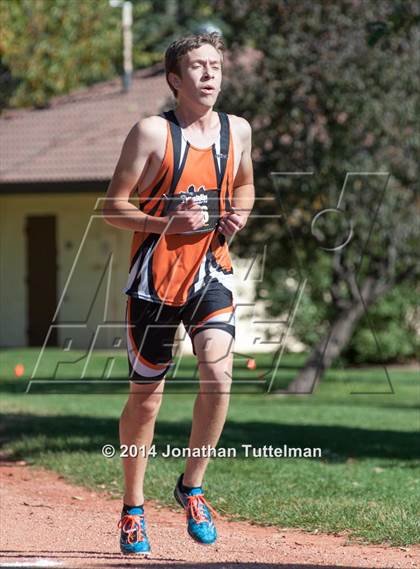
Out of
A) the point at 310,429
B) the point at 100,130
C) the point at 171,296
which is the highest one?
the point at 171,296

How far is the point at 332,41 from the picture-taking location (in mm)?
15625

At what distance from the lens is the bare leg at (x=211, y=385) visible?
5.80 m

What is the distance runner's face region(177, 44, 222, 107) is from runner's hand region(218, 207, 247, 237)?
0.54m

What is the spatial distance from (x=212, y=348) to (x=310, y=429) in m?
6.74

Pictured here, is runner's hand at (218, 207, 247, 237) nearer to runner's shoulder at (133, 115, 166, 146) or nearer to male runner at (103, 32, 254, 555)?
male runner at (103, 32, 254, 555)

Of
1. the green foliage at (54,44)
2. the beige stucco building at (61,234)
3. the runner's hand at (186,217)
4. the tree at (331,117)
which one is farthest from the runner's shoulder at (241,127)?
the green foliage at (54,44)

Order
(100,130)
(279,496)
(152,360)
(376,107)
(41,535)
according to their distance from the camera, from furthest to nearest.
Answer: (100,130) < (376,107) < (279,496) < (41,535) < (152,360)

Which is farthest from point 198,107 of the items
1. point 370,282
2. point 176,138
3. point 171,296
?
point 370,282

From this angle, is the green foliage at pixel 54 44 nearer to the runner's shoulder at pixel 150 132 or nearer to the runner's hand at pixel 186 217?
the runner's shoulder at pixel 150 132

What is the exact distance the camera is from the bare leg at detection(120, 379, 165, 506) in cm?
596

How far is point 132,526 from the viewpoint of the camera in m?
6.01

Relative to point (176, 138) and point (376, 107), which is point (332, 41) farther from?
point (176, 138)

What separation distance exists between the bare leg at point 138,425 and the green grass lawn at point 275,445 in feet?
4.54

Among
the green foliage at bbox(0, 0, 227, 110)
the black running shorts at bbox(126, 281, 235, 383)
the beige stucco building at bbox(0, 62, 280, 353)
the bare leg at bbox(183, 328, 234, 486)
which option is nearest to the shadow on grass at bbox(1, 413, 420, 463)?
the bare leg at bbox(183, 328, 234, 486)
